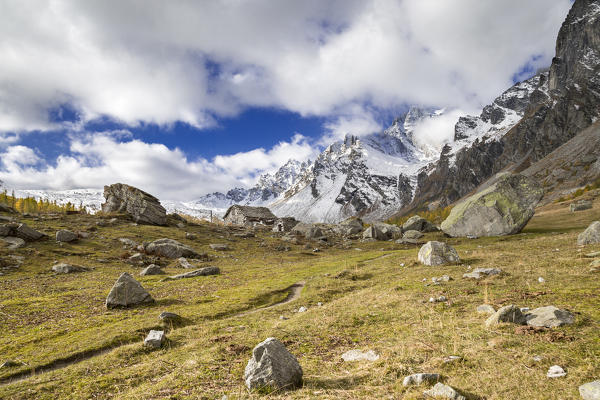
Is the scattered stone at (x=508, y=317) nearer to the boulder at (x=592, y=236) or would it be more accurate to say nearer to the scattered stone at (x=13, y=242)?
the boulder at (x=592, y=236)

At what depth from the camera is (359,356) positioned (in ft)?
31.6

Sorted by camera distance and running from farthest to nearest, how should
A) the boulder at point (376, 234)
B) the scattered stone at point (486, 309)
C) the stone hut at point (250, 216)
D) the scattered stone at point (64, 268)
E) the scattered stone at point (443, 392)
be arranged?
the stone hut at point (250, 216) → the boulder at point (376, 234) → the scattered stone at point (64, 268) → the scattered stone at point (486, 309) → the scattered stone at point (443, 392)

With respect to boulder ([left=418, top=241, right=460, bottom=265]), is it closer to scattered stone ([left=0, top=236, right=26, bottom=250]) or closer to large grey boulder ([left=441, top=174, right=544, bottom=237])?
large grey boulder ([left=441, top=174, right=544, bottom=237])

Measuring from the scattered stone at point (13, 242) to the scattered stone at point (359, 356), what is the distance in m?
45.4

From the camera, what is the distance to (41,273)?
3148cm

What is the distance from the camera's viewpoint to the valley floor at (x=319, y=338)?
7457 mm

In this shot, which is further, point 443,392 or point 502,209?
point 502,209

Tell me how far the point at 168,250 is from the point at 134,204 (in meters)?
29.6

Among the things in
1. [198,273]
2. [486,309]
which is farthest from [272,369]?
[198,273]

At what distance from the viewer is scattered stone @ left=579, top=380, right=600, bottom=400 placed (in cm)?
556

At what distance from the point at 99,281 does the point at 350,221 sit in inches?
2987

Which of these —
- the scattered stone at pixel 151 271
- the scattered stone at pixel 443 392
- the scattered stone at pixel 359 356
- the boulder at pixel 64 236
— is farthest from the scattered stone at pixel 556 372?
the boulder at pixel 64 236

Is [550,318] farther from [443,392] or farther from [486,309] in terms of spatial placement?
[443,392]

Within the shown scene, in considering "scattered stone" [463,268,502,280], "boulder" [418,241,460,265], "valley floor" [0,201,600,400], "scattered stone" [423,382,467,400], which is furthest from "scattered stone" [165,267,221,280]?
"scattered stone" [423,382,467,400]
